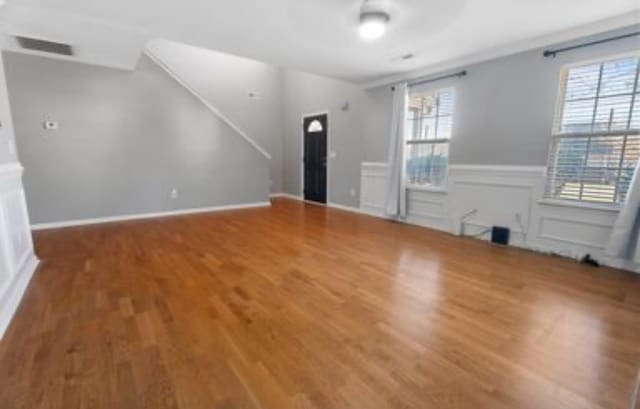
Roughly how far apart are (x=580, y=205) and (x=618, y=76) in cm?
131

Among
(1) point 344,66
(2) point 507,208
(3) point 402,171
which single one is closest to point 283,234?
(3) point 402,171

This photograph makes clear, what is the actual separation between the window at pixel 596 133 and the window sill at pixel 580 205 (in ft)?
0.17

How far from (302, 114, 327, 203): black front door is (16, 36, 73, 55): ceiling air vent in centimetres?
435

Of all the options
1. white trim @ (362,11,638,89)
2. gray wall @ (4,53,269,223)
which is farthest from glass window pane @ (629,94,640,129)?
gray wall @ (4,53,269,223)

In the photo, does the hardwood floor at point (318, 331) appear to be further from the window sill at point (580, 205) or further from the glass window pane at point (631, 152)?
the glass window pane at point (631, 152)

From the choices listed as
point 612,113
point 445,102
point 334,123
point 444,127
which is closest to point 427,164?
point 444,127

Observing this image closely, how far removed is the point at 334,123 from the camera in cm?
630

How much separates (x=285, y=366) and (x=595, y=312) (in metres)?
2.26

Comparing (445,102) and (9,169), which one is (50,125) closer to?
(9,169)

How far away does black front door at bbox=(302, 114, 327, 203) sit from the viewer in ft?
22.0

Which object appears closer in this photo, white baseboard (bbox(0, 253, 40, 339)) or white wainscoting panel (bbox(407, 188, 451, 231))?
white baseboard (bbox(0, 253, 40, 339))

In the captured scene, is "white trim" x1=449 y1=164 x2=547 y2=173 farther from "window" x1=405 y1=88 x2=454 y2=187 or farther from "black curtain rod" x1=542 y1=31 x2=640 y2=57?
"black curtain rod" x1=542 y1=31 x2=640 y2=57

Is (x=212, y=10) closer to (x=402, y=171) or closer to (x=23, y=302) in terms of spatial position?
(x=23, y=302)

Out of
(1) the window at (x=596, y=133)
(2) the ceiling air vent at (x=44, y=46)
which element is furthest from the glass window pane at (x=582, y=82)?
(2) the ceiling air vent at (x=44, y=46)
